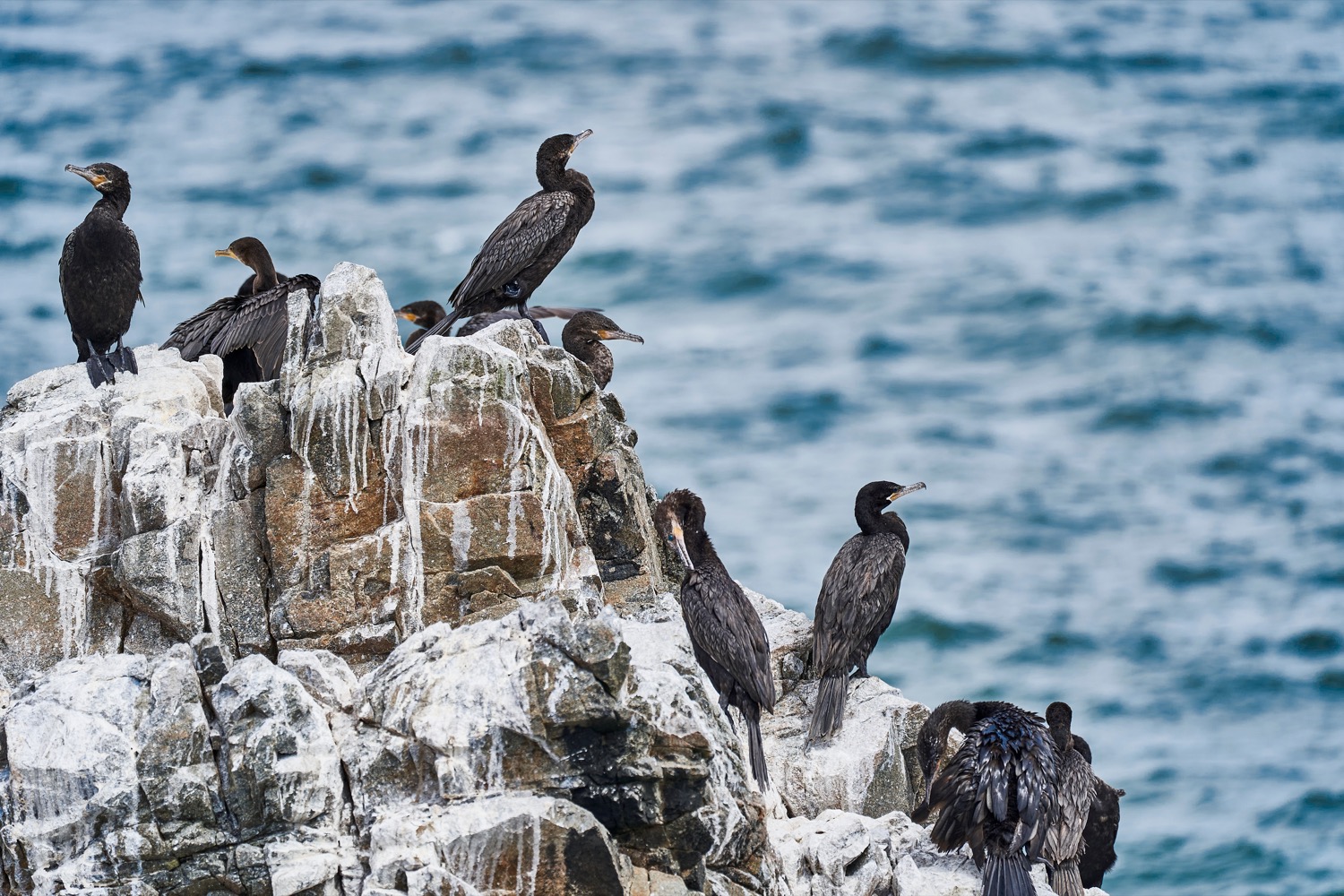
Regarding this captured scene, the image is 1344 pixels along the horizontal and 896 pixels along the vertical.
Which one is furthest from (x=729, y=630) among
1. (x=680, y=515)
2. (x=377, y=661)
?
(x=377, y=661)

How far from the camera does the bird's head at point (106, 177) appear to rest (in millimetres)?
12875

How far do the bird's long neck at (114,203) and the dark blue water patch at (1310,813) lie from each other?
34.8m

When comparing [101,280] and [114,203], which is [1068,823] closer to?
[101,280]

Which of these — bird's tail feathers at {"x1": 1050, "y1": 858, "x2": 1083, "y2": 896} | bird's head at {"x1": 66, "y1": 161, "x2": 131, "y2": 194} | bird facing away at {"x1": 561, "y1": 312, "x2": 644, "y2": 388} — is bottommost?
bird's tail feathers at {"x1": 1050, "y1": 858, "x2": 1083, "y2": 896}

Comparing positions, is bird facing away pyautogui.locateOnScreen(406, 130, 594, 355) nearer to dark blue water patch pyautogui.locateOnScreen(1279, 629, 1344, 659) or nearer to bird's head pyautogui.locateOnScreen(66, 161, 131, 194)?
bird's head pyautogui.locateOnScreen(66, 161, 131, 194)

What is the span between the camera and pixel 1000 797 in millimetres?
10930

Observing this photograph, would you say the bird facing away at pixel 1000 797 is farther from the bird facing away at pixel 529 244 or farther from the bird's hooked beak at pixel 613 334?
the bird facing away at pixel 529 244

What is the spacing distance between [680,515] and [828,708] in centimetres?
157

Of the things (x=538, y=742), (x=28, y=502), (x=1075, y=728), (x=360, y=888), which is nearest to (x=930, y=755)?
(x=538, y=742)

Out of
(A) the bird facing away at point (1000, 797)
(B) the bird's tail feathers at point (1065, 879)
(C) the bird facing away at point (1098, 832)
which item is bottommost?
(C) the bird facing away at point (1098, 832)

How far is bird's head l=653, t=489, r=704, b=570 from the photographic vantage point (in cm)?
1245

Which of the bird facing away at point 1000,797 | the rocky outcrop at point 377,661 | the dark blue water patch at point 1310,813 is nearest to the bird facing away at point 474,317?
the rocky outcrop at point 377,661

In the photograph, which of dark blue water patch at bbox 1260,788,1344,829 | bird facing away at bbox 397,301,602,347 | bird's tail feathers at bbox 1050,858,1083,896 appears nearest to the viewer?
bird's tail feathers at bbox 1050,858,1083,896

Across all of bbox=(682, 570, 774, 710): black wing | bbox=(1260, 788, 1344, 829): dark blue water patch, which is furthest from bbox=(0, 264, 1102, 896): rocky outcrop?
bbox=(1260, 788, 1344, 829): dark blue water patch
